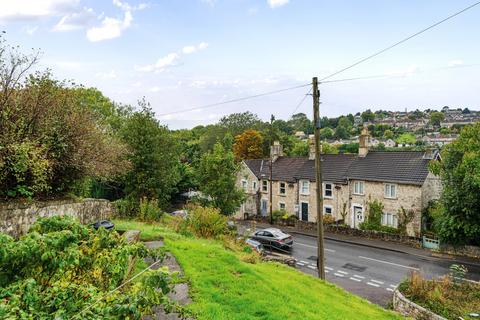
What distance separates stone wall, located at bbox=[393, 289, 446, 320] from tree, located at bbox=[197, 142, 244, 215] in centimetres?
1920

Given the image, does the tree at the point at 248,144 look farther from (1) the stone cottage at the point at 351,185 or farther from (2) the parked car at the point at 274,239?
(2) the parked car at the point at 274,239

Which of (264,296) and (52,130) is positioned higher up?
(52,130)

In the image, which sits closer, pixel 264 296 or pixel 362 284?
pixel 264 296

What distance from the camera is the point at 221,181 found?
33531 millimetres

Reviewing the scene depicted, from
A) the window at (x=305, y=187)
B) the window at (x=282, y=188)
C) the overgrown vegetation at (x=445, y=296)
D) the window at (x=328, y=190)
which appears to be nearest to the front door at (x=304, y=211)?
the window at (x=305, y=187)

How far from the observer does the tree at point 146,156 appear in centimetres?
2970

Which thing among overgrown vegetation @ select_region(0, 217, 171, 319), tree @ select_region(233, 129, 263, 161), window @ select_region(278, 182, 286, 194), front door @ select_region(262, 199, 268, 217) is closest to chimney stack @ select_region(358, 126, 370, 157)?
window @ select_region(278, 182, 286, 194)

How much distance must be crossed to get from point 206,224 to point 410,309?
10312mm

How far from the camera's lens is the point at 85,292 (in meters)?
4.43

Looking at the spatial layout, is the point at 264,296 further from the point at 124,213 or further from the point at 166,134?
the point at 166,134

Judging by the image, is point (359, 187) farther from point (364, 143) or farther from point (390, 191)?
point (364, 143)

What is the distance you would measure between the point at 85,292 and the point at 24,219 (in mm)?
7548

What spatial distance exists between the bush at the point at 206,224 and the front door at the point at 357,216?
22.2 metres

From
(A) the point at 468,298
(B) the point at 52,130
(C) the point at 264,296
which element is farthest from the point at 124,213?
(A) the point at 468,298
